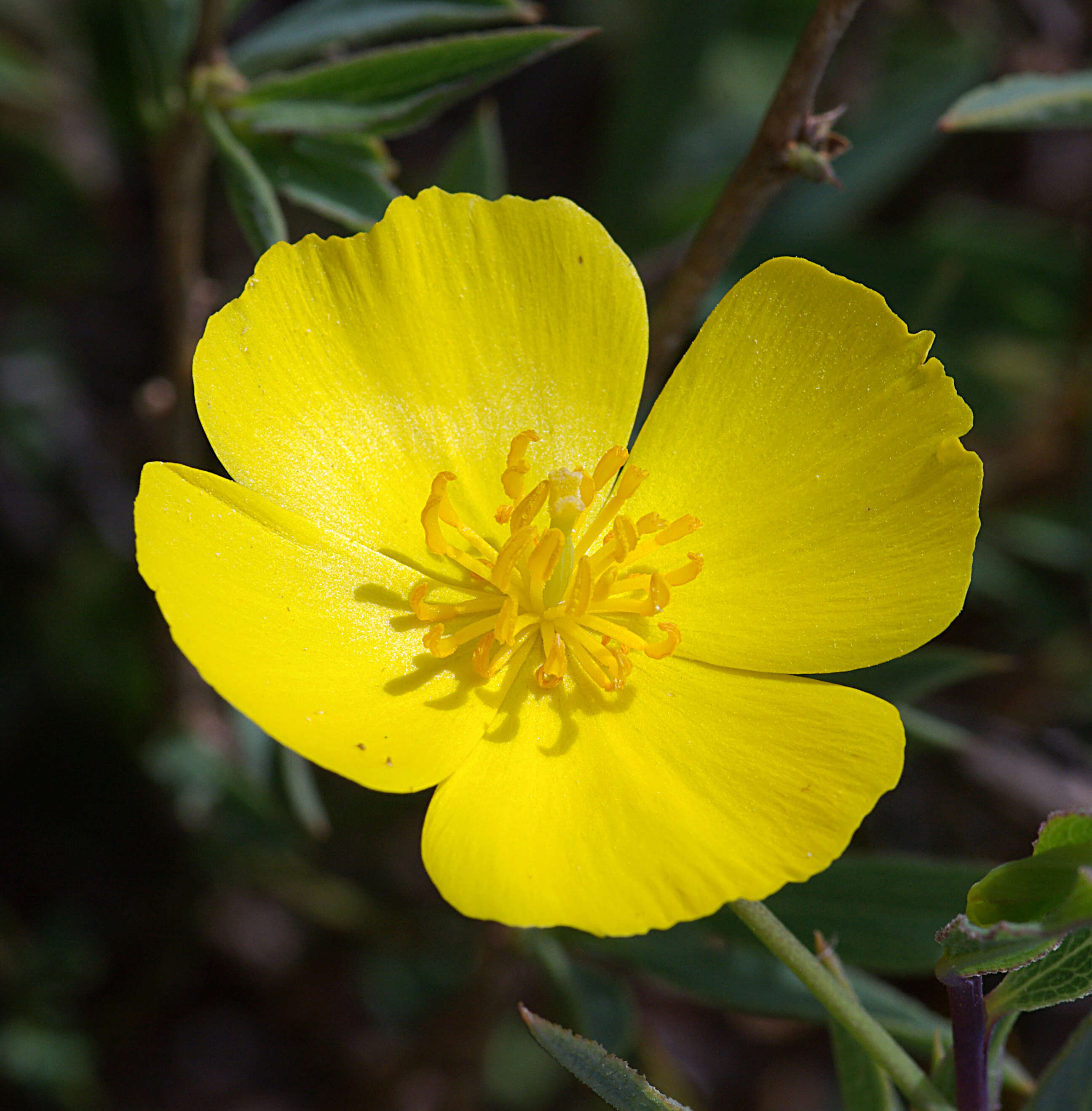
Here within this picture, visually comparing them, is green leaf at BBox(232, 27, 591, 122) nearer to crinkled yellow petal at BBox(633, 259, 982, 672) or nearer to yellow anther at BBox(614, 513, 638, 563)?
crinkled yellow petal at BBox(633, 259, 982, 672)

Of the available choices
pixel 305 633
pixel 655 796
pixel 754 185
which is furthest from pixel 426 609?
pixel 754 185

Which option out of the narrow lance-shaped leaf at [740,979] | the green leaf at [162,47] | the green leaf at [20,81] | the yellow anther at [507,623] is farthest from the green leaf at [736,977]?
the green leaf at [20,81]

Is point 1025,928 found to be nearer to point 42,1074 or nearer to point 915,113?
point 42,1074

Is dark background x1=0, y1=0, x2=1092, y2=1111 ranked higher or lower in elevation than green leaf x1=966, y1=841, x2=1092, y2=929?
lower

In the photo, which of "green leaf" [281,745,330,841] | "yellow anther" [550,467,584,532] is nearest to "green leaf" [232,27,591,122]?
"yellow anther" [550,467,584,532]

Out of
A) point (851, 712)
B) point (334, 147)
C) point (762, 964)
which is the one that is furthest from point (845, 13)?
point (762, 964)

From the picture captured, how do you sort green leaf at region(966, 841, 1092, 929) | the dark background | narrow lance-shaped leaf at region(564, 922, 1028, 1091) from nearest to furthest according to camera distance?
green leaf at region(966, 841, 1092, 929)
narrow lance-shaped leaf at region(564, 922, 1028, 1091)
the dark background

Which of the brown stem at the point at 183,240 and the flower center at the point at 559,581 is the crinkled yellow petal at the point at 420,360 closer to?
the flower center at the point at 559,581
